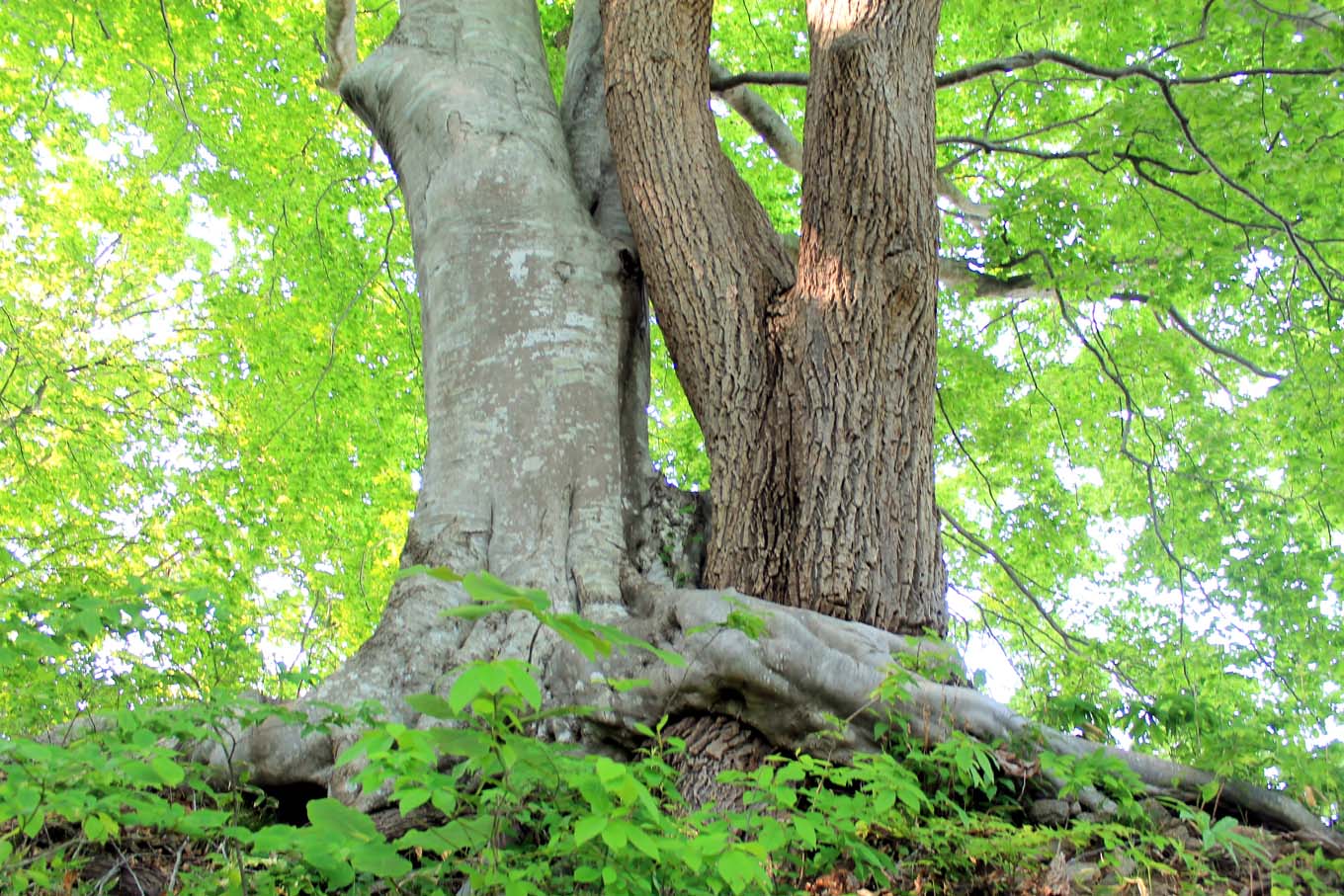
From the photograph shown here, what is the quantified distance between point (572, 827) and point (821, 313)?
2605mm

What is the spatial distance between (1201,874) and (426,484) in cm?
323

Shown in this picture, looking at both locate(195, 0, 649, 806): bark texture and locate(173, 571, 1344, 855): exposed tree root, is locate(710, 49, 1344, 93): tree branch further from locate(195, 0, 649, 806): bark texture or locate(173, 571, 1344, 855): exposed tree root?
locate(173, 571, 1344, 855): exposed tree root

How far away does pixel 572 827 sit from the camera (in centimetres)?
257

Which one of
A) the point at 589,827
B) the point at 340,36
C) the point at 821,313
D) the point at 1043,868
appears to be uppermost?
the point at 340,36

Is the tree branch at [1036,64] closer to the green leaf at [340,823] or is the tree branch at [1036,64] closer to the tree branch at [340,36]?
the tree branch at [340,36]

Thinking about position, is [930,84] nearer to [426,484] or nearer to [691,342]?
[691,342]

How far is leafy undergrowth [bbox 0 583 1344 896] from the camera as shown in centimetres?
203

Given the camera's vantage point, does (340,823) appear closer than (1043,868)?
Yes

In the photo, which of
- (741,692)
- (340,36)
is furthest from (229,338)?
(741,692)

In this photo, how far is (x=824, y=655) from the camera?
3555mm

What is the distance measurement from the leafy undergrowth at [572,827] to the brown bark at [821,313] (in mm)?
919

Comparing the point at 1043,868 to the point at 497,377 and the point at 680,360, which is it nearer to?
the point at 680,360

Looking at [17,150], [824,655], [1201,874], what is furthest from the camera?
[17,150]

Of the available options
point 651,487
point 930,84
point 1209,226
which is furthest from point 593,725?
point 1209,226
